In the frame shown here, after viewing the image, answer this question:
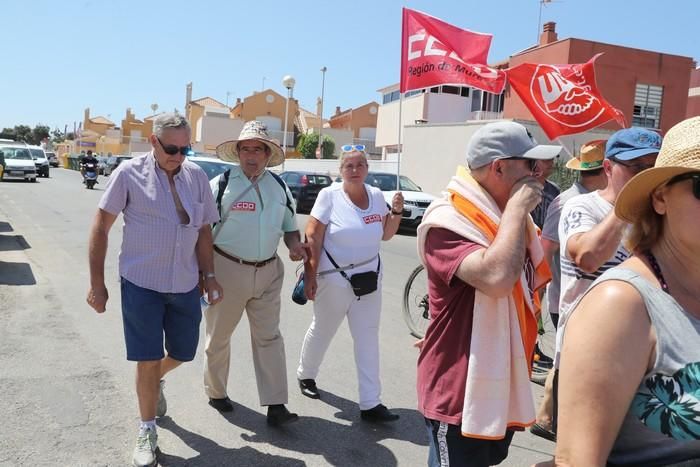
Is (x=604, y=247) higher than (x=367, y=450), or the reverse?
(x=604, y=247)

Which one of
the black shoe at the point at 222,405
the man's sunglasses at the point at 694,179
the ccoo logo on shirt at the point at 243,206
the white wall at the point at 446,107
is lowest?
the black shoe at the point at 222,405

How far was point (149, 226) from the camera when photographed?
3375 mm

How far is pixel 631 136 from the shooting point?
10.1ft

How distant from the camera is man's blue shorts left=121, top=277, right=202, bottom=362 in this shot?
3.33 meters

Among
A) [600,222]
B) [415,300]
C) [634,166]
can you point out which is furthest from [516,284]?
Result: [415,300]

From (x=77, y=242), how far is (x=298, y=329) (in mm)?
7102

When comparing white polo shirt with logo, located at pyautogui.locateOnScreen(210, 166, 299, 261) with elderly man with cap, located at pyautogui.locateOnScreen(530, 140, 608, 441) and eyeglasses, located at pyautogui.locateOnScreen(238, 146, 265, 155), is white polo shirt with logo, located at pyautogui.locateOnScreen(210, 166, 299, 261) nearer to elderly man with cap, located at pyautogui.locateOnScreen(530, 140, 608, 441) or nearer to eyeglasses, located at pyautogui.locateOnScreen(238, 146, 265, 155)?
eyeglasses, located at pyautogui.locateOnScreen(238, 146, 265, 155)

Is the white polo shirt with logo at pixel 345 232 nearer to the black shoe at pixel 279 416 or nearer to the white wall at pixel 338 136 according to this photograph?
the black shoe at pixel 279 416

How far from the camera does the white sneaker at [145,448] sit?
3.28m

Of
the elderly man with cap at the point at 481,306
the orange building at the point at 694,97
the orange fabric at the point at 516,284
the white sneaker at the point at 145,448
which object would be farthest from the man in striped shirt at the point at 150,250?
the orange building at the point at 694,97

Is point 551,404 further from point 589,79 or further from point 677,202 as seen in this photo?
point 589,79

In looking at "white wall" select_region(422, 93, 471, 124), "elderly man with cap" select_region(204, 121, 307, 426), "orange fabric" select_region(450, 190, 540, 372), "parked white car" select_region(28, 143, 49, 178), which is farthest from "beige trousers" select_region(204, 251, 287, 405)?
"parked white car" select_region(28, 143, 49, 178)

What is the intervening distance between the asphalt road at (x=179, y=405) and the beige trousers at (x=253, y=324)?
24 centimetres

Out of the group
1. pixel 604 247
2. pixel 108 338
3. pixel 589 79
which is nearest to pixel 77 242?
pixel 108 338
